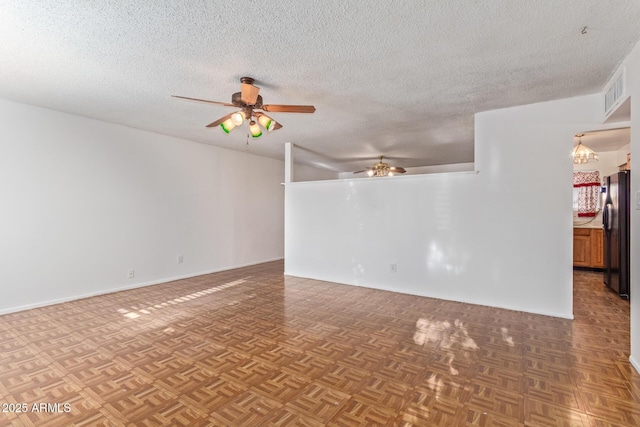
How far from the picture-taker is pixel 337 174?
33.2 feet

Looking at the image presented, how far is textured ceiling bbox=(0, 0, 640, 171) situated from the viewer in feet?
6.33

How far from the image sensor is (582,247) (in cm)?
593

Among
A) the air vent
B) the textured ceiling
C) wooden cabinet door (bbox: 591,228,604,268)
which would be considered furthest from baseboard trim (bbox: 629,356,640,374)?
wooden cabinet door (bbox: 591,228,604,268)

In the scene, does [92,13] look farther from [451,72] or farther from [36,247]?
[36,247]

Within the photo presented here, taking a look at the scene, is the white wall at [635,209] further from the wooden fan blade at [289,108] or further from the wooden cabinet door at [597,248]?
the wooden cabinet door at [597,248]

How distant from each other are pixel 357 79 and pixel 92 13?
2064mm

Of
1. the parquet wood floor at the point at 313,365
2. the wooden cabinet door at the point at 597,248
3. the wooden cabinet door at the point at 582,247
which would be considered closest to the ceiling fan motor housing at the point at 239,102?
the parquet wood floor at the point at 313,365

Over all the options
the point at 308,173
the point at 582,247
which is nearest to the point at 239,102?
the point at 308,173

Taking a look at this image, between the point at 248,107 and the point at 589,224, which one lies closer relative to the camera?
the point at 248,107

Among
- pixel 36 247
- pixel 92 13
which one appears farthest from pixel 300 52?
pixel 36 247

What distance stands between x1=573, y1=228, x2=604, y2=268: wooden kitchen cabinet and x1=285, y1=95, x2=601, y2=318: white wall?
332 cm

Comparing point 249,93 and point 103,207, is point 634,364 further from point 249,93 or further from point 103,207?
point 103,207

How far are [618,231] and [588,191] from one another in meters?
2.60

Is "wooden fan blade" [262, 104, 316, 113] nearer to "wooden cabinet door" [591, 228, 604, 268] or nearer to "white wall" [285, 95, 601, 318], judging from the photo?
"white wall" [285, 95, 601, 318]
